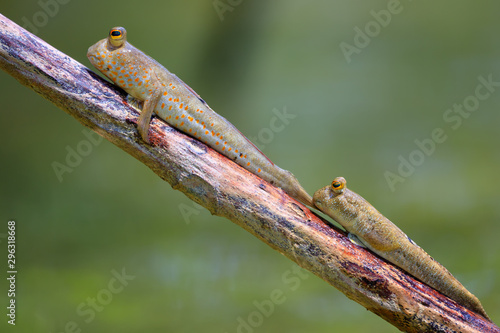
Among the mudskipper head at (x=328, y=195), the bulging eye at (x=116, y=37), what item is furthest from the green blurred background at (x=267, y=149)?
the bulging eye at (x=116, y=37)

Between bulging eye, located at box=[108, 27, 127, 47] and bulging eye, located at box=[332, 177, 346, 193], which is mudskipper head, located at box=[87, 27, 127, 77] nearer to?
bulging eye, located at box=[108, 27, 127, 47]

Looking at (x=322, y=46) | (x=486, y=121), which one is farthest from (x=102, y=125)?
(x=486, y=121)

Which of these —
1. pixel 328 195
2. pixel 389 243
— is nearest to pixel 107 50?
pixel 328 195

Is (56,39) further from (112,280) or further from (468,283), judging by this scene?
(468,283)

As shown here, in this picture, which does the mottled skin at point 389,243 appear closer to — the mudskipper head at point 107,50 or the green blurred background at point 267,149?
the mudskipper head at point 107,50

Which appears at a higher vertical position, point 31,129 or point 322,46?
point 322,46

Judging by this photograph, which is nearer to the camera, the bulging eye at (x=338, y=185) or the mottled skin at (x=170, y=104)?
the mottled skin at (x=170, y=104)
